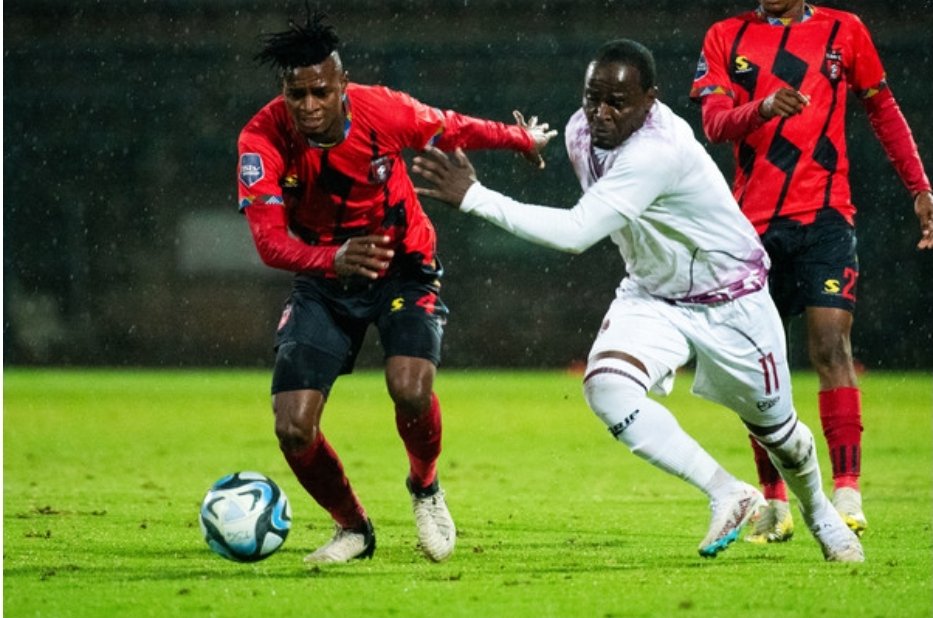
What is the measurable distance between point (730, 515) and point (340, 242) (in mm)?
1870

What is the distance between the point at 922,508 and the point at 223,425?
635 cm

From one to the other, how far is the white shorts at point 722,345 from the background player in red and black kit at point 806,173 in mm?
846

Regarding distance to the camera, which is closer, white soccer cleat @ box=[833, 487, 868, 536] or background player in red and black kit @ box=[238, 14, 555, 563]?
background player in red and black kit @ box=[238, 14, 555, 563]

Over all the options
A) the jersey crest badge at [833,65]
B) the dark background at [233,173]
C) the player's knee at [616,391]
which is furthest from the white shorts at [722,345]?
the dark background at [233,173]

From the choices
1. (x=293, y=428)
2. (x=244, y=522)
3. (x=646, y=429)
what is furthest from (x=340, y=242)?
(x=646, y=429)

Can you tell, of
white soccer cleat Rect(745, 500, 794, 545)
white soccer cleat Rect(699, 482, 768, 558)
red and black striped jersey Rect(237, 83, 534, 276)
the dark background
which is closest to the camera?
white soccer cleat Rect(699, 482, 768, 558)

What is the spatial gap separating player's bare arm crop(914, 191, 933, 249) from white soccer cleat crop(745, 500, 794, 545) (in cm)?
127

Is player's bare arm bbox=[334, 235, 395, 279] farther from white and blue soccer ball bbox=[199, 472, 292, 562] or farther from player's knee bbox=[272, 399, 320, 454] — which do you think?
white and blue soccer ball bbox=[199, 472, 292, 562]

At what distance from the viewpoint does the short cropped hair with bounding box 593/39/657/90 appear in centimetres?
550

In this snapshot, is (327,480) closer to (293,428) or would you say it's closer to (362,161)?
(293,428)

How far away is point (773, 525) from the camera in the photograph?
6656mm

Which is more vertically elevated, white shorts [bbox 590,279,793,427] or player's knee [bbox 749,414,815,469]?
white shorts [bbox 590,279,793,427]

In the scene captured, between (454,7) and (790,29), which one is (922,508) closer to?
(790,29)

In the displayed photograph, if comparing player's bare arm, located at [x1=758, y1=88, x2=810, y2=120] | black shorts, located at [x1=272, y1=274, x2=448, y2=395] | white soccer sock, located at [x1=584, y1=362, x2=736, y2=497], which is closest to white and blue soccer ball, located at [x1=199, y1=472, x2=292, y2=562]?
black shorts, located at [x1=272, y1=274, x2=448, y2=395]
